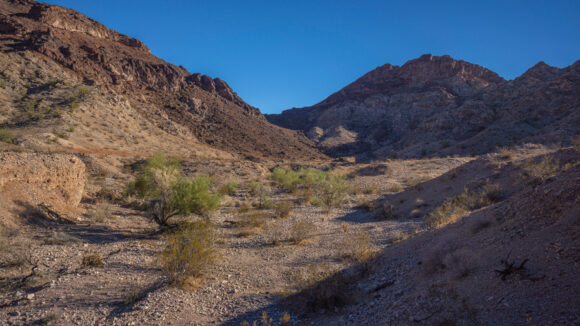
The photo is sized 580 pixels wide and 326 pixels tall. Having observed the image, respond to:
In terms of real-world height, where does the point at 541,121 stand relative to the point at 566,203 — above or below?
above

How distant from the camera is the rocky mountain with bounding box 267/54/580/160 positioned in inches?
1312

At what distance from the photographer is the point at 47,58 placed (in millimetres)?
41562

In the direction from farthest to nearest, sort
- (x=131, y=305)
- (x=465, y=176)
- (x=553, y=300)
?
(x=465, y=176)
(x=131, y=305)
(x=553, y=300)

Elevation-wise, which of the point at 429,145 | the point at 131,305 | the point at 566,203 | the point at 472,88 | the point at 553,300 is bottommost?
the point at 131,305

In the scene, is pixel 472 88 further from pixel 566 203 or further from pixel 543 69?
Result: pixel 566 203

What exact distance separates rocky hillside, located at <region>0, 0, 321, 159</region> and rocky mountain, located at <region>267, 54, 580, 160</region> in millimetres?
15209

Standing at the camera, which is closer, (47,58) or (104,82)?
(47,58)

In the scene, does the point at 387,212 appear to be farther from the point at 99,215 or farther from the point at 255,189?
the point at 99,215

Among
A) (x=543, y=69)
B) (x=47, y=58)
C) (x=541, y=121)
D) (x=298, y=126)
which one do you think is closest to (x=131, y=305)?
(x=541, y=121)

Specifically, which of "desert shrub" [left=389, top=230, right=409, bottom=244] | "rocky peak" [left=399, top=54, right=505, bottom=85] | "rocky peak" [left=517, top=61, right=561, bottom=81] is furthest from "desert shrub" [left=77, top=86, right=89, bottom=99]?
"rocky peak" [left=399, top=54, right=505, bottom=85]

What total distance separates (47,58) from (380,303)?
186 feet

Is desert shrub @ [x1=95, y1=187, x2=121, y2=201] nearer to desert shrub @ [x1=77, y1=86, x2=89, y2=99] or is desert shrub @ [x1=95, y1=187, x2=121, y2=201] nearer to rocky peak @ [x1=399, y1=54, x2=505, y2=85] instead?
desert shrub @ [x1=77, y1=86, x2=89, y2=99]

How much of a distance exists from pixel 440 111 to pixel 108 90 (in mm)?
66407

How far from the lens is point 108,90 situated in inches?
1844
